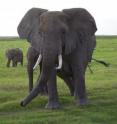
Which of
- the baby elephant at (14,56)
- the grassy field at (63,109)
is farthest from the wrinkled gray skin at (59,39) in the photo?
the baby elephant at (14,56)

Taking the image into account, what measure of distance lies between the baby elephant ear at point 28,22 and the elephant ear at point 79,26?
851 millimetres

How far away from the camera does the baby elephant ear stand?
601 inches

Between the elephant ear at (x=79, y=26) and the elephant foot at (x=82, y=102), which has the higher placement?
the elephant ear at (x=79, y=26)

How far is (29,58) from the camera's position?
16.8 meters

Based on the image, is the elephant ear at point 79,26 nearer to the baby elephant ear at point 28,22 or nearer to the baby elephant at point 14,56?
the baby elephant ear at point 28,22

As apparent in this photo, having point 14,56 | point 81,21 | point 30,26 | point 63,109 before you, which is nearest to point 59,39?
point 81,21

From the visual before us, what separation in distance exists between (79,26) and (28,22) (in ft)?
4.97

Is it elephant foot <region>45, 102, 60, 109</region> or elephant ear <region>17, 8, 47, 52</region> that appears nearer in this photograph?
elephant foot <region>45, 102, 60, 109</region>

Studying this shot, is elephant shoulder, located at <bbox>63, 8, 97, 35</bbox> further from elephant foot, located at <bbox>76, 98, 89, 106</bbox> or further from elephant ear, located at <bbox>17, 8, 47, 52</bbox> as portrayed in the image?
elephant foot, located at <bbox>76, 98, 89, 106</bbox>

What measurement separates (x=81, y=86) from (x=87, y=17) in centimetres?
196

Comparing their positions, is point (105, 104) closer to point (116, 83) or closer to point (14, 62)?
point (116, 83)

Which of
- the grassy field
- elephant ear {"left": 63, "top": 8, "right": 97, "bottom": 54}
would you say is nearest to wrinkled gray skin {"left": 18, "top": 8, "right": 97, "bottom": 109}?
elephant ear {"left": 63, "top": 8, "right": 97, "bottom": 54}

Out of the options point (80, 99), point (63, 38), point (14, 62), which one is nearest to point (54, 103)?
point (80, 99)

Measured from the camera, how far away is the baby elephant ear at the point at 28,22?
601 inches
